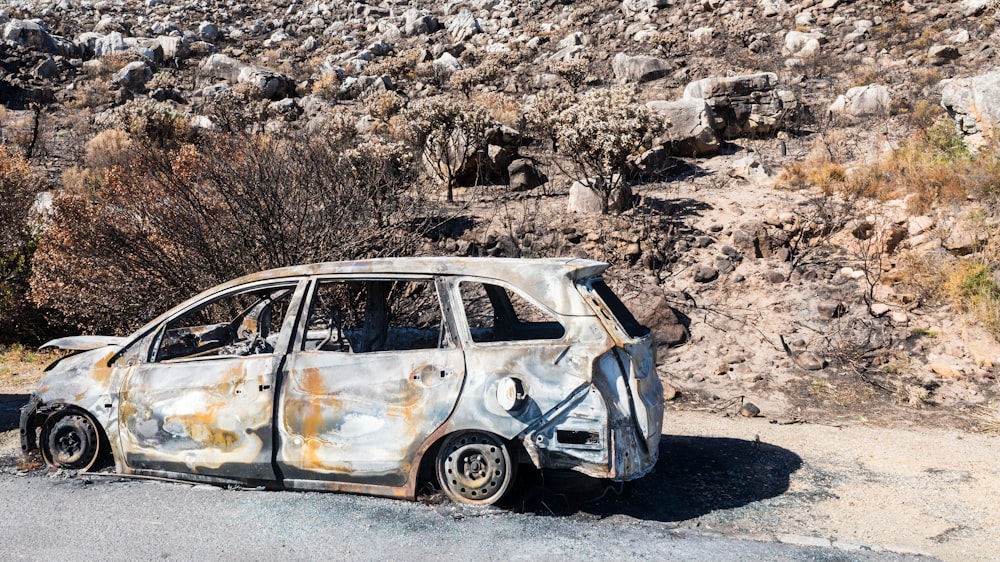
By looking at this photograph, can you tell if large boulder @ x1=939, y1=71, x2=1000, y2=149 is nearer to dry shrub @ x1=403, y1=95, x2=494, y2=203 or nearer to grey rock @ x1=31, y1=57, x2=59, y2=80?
dry shrub @ x1=403, y1=95, x2=494, y2=203

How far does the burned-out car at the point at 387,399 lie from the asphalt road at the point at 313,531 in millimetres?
167

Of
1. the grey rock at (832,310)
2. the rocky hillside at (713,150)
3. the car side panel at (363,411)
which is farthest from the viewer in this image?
the grey rock at (832,310)

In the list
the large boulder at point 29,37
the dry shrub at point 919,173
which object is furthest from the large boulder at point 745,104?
the large boulder at point 29,37

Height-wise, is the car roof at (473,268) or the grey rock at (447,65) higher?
the grey rock at (447,65)

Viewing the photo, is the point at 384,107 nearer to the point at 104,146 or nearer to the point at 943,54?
the point at 104,146

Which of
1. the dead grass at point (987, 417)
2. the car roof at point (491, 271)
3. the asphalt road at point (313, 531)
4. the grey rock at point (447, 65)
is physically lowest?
the dead grass at point (987, 417)

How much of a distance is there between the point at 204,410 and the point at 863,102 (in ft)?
64.2

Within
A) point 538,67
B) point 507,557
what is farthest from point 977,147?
point 538,67

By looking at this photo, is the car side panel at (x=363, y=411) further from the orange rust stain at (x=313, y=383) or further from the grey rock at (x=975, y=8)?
the grey rock at (x=975, y=8)

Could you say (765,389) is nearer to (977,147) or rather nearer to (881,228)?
(881,228)

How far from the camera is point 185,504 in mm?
4723

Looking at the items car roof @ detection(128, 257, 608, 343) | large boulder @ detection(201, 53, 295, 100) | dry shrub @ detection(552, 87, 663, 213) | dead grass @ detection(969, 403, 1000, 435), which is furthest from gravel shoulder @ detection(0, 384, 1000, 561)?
large boulder @ detection(201, 53, 295, 100)

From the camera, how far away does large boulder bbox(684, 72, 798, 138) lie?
62.6ft

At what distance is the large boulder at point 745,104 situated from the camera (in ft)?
62.6
